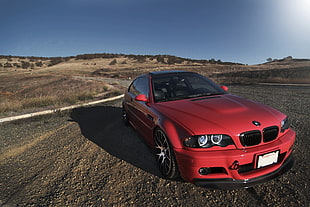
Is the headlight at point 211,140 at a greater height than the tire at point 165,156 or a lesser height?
greater

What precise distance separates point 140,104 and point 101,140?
4.53 ft

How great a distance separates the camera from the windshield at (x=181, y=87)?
306 cm

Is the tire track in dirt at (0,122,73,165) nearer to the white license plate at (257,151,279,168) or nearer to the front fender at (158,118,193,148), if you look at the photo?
the front fender at (158,118,193,148)

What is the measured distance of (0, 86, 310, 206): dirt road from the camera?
82.0 inches

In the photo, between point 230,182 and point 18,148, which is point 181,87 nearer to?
point 230,182

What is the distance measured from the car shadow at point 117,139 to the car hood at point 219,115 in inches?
40.2

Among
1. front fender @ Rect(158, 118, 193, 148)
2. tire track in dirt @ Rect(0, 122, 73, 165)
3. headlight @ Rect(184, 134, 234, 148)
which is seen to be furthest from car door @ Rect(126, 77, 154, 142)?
tire track in dirt @ Rect(0, 122, 73, 165)

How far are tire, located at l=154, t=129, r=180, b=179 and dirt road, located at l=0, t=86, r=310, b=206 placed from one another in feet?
0.52

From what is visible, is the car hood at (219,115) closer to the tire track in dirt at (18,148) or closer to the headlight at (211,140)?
the headlight at (211,140)

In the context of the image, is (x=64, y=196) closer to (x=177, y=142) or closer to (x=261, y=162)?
(x=177, y=142)

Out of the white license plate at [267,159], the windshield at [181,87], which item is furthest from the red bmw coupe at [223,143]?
the windshield at [181,87]

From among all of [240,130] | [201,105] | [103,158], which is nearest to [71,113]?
[103,158]

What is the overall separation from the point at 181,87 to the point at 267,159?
1.85 m

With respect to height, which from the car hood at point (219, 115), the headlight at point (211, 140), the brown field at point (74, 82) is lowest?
the brown field at point (74, 82)
